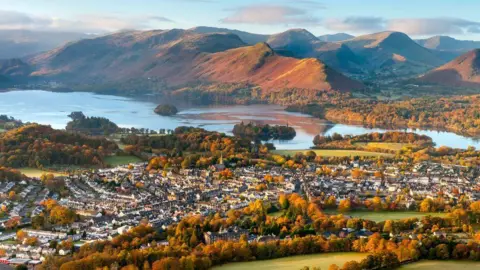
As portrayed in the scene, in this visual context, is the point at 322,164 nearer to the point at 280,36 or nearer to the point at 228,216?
the point at 228,216

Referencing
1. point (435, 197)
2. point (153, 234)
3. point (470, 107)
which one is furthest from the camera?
point (470, 107)

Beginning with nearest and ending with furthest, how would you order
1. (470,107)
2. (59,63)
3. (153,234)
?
(153,234) → (470,107) → (59,63)

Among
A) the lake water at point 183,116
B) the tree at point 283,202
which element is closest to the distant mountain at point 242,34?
the lake water at point 183,116

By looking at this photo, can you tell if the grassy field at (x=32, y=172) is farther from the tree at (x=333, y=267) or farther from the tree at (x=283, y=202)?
the tree at (x=333, y=267)

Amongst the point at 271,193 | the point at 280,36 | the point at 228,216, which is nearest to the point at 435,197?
the point at 271,193

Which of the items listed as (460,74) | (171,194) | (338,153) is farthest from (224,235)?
(460,74)

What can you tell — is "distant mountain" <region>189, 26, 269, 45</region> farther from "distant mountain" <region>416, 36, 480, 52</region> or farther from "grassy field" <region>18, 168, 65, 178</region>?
"grassy field" <region>18, 168, 65, 178</region>

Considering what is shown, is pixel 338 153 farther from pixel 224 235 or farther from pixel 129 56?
pixel 129 56
